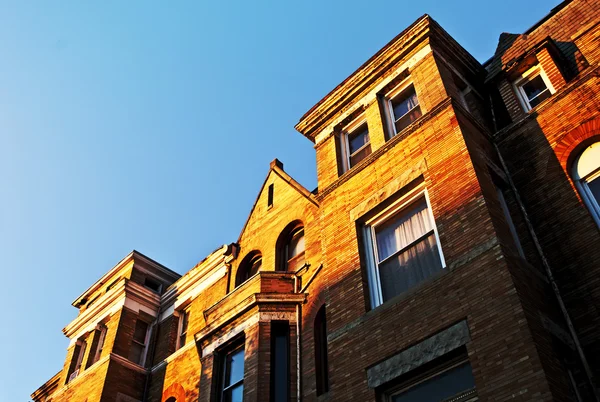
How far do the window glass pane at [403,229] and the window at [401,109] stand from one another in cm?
281

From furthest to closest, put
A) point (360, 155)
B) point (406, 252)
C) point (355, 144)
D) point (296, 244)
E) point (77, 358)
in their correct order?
1. point (77, 358)
2. point (296, 244)
3. point (355, 144)
4. point (360, 155)
5. point (406, 252)

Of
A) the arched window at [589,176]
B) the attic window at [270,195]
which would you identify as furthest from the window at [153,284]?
the arched window at [589,176]

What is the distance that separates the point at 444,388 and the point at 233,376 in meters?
7.14

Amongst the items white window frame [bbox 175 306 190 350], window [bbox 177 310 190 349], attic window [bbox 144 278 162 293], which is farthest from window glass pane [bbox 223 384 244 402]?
attic window [bbox 144 278 162 293]

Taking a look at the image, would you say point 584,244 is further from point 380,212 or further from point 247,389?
point 247,389

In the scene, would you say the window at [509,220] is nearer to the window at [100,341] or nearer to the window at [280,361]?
the window at [280,361]

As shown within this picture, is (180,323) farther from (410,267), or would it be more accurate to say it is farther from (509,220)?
(509,220)

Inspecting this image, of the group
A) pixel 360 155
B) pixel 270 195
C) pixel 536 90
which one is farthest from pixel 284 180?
pixel 536 90

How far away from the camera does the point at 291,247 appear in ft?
61.6

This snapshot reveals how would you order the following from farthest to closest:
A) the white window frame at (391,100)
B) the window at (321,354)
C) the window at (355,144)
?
the window at (355,144)
the white window frame at (391,100)
the window at (321,354)

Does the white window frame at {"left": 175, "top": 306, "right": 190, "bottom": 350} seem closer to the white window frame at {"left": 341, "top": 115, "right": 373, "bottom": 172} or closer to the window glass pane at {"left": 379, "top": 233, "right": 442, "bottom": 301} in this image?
the white window frame at {"left": 341, "top": 115, "right": 373, "bottom": 172}

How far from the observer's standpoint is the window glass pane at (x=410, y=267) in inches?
472

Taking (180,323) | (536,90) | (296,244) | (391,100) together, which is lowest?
(180,323)

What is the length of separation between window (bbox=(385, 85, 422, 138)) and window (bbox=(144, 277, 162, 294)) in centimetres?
1212
